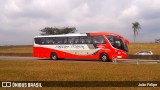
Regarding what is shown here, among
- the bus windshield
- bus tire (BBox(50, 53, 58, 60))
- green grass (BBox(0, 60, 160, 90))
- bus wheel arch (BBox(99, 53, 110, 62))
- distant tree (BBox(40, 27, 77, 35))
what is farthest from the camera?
distant tree (BBox(40, 27, 77, 35))

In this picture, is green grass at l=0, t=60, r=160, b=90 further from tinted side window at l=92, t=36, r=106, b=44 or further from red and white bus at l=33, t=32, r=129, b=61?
tinted side window at l=92, t=36, r=106, b=44

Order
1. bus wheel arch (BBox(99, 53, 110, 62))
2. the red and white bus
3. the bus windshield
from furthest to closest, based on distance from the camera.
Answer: bus wheel arch (BBox(99, 53, 110, 62)) → the red and white bus → the bus windshield

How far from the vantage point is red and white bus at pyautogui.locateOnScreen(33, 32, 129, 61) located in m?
32.2

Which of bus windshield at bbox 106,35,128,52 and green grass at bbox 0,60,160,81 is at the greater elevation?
bus windshield at bbox 106,35,128,52

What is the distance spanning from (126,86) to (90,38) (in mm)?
22275

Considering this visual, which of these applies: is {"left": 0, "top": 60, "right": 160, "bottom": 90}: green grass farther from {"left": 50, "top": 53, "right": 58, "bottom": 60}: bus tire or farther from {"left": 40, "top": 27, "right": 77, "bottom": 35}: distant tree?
{"left": 40, "top": 27, "right": 77, "bottom": 35}: distant tree

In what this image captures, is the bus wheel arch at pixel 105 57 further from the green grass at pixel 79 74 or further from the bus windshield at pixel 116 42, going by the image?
the green grass at pixel 79 74

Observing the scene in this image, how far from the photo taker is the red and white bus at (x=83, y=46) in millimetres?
32250

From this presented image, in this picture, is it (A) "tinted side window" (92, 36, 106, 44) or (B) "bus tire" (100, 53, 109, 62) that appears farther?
(B) "bus tire" (100, 53, 109, 62)

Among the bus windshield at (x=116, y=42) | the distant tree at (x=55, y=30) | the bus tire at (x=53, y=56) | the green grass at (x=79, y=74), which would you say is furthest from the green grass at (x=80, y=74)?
the distant tree at (x=55, y=30)

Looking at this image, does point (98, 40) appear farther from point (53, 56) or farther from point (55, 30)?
point (55, 30)

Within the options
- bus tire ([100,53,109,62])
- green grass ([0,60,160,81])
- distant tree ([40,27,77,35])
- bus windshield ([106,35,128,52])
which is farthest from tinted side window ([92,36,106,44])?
distant tree ([40,27,77,35])

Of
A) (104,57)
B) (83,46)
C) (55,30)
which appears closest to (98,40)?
(104,57)

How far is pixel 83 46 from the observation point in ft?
113
